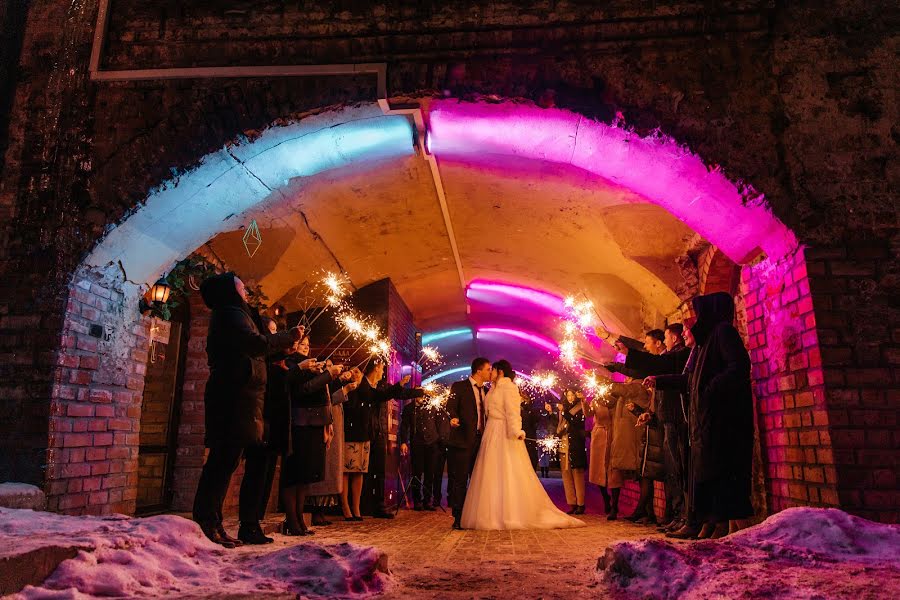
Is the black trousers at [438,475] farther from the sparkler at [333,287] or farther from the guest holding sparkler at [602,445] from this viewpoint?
the sparkler at [333,287]

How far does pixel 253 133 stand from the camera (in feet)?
17.3

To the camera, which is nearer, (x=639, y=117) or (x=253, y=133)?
(x=639, y=117)

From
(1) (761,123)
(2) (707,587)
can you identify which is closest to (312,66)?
(1) (761,123)

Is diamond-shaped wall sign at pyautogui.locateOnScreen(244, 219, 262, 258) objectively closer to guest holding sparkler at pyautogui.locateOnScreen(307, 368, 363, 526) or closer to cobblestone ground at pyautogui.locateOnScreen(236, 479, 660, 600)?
guest holding sparkler at pyautogui.locateOnScreen(307, 368, 363, 526)

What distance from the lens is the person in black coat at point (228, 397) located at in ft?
13.9

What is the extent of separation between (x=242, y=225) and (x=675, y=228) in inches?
184

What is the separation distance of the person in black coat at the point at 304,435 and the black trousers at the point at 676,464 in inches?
123

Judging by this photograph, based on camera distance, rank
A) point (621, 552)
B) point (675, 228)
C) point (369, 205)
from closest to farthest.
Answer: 1. point (621, 552)
2. point (675, 228)
3. point (369, 205)

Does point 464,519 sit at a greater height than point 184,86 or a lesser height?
lesser

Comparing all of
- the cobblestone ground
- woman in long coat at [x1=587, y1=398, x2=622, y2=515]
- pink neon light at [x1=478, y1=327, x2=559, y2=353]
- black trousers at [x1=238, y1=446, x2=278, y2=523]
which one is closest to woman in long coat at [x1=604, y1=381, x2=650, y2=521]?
woman in long coat at [x1=587, y1=398, x2=622, y2=515]

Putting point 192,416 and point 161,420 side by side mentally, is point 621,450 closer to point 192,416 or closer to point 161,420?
point 192,416

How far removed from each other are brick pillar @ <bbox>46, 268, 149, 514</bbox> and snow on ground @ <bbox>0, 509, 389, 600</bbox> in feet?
3.97

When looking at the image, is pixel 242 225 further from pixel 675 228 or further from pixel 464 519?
pixel 675 228

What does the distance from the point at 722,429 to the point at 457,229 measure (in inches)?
184
